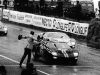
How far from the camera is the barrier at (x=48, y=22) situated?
33.2 m

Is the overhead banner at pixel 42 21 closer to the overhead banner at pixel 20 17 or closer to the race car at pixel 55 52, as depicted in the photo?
the overhead banner at pixel 20 17

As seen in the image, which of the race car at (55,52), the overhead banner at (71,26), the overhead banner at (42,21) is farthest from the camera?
the overhead banner at (42,21)

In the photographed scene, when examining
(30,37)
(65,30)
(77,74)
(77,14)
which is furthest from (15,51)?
(77,14)

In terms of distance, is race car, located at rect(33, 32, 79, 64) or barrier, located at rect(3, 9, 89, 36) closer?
race car, located at rect(33, 32, 79, 64)

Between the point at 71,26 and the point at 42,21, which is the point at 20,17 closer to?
the point at 42,21

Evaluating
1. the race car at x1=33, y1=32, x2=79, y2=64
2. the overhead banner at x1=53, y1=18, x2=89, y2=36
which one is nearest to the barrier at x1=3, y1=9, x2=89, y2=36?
the overhead banner at x1=53, y1=18, x2=89, y2=36

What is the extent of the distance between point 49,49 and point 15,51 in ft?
14.0

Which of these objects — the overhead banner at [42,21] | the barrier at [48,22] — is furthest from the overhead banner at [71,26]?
the overhead banner at [42,21]

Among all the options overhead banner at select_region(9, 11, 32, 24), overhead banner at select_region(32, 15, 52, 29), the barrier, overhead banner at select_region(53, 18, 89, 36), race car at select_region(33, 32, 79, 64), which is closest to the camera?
race car at select_region(33, 32, 79, 64)

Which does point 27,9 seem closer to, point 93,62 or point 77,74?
point 93,62

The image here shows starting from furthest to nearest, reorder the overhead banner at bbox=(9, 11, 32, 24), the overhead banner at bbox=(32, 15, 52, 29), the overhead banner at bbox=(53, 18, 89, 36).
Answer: the overhead banner at bbox=(9, 11, 32, 24)
the overhead banner at bbox=(32, 15, 52, 29)
the overhead banner at bbox=(53, 18, 89, 36)

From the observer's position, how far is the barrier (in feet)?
109

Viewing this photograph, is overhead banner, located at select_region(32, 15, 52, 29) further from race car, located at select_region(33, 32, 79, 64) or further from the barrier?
race car, located at select_region(33, 32, 79, 64)

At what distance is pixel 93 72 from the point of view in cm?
1742
